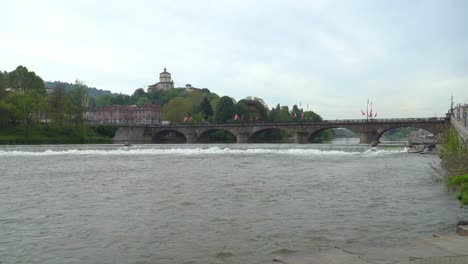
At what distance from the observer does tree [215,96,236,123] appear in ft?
439

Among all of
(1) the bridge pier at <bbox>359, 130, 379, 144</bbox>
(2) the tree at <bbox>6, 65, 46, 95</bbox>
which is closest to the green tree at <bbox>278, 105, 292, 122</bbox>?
(1) the bridge pier at <bbox>359, 130, 379, 144</bbox>

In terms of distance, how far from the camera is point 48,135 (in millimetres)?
94250

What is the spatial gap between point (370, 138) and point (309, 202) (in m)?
80.2

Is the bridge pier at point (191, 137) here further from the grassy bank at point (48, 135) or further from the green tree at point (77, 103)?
the green tree at point (77, 103)

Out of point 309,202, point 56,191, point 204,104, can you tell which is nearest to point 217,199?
point 309,202

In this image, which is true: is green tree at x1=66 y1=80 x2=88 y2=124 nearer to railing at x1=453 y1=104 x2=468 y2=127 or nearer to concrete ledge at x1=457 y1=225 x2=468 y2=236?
railing at x1=453 y1=104 x2=468 y2=127

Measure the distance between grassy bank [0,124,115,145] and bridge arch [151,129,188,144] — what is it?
21397 millimetres

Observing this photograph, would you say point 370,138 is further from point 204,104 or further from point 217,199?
point 217,199

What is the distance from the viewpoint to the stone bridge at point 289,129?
283 ft

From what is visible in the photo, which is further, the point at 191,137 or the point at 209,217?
the point at 191,137

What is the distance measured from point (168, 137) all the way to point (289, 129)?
46.1 m

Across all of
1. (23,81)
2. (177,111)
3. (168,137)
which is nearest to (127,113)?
(177,111)

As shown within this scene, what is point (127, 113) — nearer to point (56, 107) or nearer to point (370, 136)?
point (56, 107)

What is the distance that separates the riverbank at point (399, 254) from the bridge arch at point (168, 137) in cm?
11267
